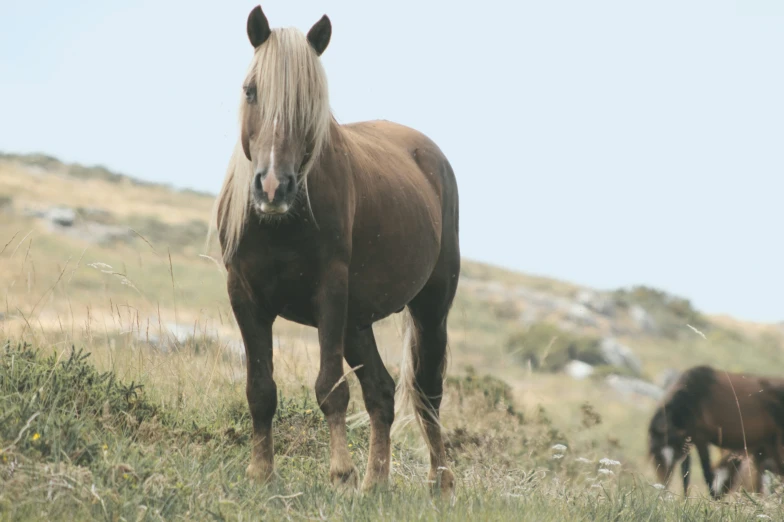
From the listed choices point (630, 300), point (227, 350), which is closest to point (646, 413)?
point (227, 350)

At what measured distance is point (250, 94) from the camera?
4.75 metres

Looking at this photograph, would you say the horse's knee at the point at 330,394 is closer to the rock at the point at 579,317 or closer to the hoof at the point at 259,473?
the hoof at the point at 259,473

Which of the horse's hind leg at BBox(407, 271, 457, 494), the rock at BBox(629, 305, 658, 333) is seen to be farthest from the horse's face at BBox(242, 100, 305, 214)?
the rock at BBox(629, 305, 658, 333)

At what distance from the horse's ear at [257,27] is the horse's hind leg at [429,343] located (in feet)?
7.82

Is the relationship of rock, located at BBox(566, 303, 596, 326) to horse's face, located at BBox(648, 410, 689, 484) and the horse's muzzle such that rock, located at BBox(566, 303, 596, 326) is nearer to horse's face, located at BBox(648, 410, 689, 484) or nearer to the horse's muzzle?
horse's face, located at BBox(648, 410, 689, 484)

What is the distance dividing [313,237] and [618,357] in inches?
1531

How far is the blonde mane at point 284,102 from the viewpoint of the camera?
4.61 meters

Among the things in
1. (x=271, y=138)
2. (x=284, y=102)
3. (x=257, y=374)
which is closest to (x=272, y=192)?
(x=271, y=138)

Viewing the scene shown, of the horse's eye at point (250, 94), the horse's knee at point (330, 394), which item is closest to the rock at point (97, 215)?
the horse's eye at point (250, 94)

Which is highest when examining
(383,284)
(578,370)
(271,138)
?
(271,138)

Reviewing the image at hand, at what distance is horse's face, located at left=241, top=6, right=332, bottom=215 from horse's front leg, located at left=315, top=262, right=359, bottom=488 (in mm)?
573

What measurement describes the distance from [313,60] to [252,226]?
0.93m

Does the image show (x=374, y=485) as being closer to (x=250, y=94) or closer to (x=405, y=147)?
(x=250, y=94)

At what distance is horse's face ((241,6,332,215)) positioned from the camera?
4.31 metres
